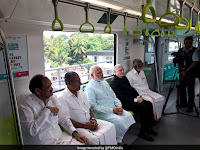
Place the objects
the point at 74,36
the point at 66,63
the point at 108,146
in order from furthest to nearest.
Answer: the point at 66,63
the point at 74,36
the point at 108,146

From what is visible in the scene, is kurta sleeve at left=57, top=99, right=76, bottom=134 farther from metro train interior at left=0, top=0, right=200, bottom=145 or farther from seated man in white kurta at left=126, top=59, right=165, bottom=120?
seated man in white kurta at left=126, top=59, right=165, bottom=120

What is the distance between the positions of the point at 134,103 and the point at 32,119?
7.08 feet

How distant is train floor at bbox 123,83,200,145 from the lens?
10.4ft

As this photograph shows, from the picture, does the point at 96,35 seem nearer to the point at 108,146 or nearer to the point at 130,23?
the point at 130,23

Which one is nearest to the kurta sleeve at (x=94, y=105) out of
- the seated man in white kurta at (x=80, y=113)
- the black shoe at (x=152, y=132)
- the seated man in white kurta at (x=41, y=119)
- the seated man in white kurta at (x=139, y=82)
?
the seated man in white kurta at (x=80, y=113)

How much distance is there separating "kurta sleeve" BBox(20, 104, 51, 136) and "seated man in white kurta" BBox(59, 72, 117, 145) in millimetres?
391

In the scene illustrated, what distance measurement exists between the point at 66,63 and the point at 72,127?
6.29 feet

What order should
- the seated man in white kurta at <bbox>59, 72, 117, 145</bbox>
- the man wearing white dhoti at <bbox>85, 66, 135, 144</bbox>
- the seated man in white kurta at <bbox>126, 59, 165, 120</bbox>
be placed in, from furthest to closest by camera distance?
the seated man in white kurta at <bbox>126, 59, 165, 120</bbox> → the man wearing white dhoti at <bbox>85, 66, 135, 144</bbox> → the seated man in white kurta at <bbox>59, 72, 117, 145</bbox>

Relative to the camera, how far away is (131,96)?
12.5ft

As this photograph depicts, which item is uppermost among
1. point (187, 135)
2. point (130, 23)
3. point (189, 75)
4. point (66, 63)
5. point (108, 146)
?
point (130, 23)

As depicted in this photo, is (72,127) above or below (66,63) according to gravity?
below

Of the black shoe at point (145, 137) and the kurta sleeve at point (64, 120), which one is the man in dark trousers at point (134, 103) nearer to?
the black shoe at point (145, 137)

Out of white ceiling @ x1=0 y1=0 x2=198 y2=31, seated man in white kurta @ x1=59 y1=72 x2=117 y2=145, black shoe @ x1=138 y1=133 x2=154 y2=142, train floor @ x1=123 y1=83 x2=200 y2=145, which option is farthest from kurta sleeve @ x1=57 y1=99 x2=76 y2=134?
black shoe @ x1=138 y1=133 x2=154 y2=142

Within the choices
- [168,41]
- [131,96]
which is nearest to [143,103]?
[131,96]
